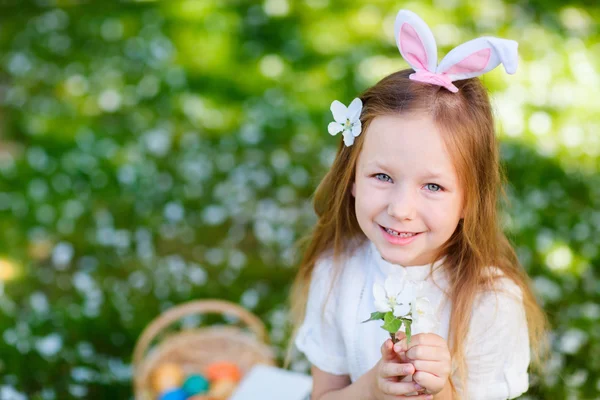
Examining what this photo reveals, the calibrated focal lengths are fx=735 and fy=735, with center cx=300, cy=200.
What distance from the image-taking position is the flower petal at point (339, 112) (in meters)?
1.49

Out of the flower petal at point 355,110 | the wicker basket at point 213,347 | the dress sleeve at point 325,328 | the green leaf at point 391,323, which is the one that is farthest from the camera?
the wicker basket at point 213,347

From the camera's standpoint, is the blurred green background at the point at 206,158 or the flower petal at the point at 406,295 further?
the blurred green background at the point at 206,158

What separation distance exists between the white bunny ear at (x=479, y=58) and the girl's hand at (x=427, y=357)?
1.68 ft

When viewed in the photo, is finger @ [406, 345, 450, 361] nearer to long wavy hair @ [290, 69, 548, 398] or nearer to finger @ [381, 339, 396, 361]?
finger @ [381, 339, 396, 361]

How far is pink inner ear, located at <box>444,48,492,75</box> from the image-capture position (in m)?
1.37

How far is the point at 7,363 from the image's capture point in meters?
2.56

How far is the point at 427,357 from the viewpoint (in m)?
1.38

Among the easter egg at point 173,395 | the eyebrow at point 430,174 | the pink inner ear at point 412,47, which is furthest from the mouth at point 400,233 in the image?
the easter egg at point 173,395

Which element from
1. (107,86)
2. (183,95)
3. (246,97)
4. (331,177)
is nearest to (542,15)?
(246,97)

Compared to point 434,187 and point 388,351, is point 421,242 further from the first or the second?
point 388,351

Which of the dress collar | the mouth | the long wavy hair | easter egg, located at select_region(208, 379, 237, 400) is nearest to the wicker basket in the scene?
easter egg, located at select_region(208, 379, 237, 400)

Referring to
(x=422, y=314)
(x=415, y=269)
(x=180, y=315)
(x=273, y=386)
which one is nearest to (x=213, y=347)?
(x=180, y=315)

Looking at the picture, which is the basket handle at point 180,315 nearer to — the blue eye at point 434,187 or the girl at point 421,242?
the girl at point 421,242

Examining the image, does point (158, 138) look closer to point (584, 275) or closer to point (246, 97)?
point (246, 97)
